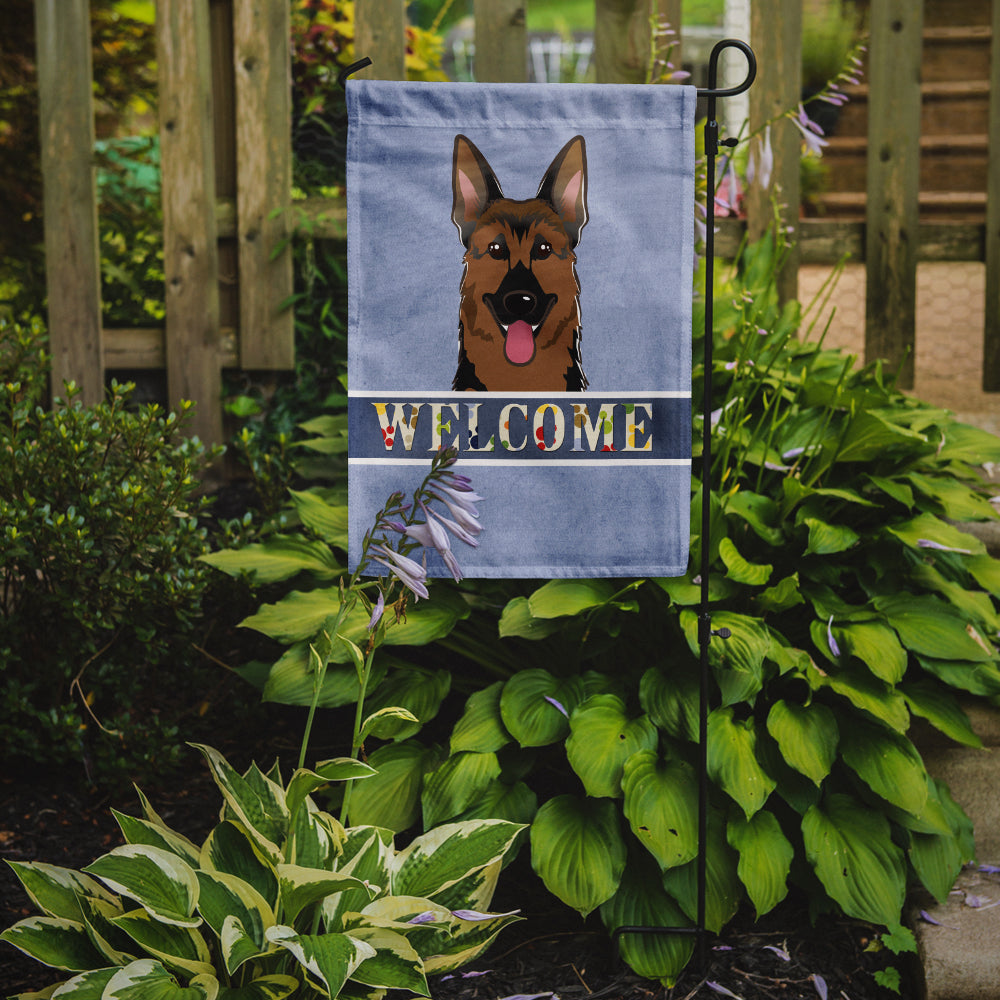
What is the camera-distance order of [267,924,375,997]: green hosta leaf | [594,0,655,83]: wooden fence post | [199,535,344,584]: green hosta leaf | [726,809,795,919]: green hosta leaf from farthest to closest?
[594,0,655,83]: wooden fence post → [199,535,344,584]: green hosta leaf → [726,809,795,919]: green hosta leaf → [267,924,375,997]: green hosta leaf

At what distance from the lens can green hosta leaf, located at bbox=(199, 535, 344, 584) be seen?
2.38 meters

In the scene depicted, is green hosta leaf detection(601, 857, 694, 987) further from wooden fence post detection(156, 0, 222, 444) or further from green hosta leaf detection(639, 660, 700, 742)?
wooden fence post detection(156, 0, 222, 444)

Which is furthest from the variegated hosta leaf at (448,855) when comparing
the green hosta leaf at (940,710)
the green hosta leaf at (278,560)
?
the green hosta leaf at (940,710)

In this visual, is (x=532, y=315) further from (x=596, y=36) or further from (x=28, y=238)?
(x=28, y=238)

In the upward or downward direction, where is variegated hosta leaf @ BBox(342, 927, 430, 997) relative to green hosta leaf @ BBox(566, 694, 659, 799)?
downward

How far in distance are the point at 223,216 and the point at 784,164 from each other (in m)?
1.87

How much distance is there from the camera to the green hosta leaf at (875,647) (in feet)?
6.52

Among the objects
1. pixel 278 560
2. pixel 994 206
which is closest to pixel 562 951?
pixel 278 560

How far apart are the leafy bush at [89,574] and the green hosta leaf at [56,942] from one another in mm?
710

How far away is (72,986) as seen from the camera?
4.82 feet

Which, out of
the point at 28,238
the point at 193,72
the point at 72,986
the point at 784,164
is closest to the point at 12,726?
the point at 72,986

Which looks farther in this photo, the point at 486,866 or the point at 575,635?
the point at 575,635

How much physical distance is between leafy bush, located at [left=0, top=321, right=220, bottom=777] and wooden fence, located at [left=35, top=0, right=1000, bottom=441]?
94 centimetres

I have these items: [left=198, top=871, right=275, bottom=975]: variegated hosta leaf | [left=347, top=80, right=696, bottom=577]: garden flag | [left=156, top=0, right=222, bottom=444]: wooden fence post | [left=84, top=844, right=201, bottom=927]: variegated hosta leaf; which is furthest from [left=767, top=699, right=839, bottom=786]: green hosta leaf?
[left=156, top=0, right=222, bottom=444]: wooden fence post
